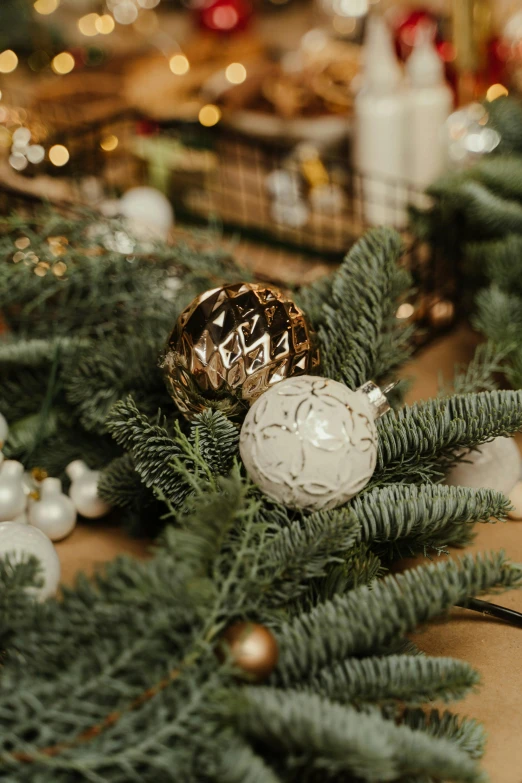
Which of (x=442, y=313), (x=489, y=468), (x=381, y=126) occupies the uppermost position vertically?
(x=381, y=126)

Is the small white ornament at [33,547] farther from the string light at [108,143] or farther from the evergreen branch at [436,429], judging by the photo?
the string light at [108,143]

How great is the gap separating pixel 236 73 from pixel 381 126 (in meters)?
0.28

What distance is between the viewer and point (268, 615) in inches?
12.2

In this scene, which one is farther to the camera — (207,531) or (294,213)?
(294,213)

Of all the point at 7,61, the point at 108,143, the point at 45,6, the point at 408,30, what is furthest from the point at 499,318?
the point at 45,6

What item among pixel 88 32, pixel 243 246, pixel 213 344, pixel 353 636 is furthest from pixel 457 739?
pixel 88 32

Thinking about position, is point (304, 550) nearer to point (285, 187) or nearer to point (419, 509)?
point (419, 509)

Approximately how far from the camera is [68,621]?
0.88 ft

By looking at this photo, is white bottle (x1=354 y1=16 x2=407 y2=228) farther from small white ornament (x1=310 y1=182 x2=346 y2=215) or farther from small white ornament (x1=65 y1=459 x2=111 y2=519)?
small white ornament (x1=65 y1=459 x2=111 y2=519)

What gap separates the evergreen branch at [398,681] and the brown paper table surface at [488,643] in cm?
2

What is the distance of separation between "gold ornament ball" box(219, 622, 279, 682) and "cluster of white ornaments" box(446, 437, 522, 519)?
0.62ft

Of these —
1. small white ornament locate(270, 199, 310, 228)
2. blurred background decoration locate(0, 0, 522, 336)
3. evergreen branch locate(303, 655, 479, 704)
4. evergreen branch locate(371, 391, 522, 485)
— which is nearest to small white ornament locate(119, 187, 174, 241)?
blurred background decoration locate(0, 0, 522, 336)

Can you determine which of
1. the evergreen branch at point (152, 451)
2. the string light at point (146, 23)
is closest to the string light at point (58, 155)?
the evergreen branch at point (152, 451)

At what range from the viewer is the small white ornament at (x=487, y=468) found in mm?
435
